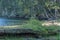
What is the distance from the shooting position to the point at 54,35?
42.1 feet

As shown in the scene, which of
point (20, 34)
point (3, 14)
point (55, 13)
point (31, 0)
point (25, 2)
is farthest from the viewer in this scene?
Result: point (3, 14)

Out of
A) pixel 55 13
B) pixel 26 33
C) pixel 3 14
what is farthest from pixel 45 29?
pixel 3 14

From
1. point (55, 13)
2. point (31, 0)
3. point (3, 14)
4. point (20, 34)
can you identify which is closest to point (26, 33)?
point (20, 34)

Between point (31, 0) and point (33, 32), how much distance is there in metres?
19.9

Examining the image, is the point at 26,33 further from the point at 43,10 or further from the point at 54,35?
the point at 43,10

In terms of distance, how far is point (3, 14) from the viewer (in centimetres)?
5544

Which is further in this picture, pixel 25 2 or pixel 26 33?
pixel 25 2

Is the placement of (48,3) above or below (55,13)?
above

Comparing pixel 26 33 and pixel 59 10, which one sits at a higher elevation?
pixel 26 33

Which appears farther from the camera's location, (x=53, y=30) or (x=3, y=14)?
(x=3, y=14)

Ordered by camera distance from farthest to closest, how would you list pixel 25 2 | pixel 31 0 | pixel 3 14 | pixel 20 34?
pixel 3 14 < pixel 25 2 < pixel 31 0 < pixel 20 34

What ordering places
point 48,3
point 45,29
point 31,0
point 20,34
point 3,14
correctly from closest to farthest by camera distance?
point 20,34
point 45,29
point 31,0
point 48,3
point 3,14

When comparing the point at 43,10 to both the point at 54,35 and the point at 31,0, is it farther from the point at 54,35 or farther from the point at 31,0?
the point at 54,35

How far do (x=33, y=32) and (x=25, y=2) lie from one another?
2199 centimetres
